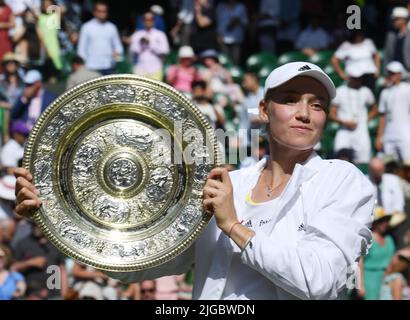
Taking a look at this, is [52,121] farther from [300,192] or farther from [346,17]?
[346,17]

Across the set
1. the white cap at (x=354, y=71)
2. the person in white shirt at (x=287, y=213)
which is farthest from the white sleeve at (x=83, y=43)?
the person in white shirt at (x=287, y=213)

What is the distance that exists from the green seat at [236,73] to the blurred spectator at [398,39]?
61.8 inches

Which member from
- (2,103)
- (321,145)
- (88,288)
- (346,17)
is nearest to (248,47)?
(346,17)

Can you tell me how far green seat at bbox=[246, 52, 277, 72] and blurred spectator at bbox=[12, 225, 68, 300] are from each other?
3.59 m

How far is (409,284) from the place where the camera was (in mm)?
8500

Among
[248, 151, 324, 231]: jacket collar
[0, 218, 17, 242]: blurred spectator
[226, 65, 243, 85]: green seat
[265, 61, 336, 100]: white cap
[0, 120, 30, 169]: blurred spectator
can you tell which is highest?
[265, 61, 336, 100]: white cap

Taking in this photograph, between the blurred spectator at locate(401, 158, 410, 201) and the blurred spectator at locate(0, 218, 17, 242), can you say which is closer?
the blurred spectator at locate(0, 218, 17, 242)

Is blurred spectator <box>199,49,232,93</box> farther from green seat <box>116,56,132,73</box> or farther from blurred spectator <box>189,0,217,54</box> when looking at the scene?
green seat <box>116,56,132,73</box>

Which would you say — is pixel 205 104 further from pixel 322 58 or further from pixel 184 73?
pixel 322 58

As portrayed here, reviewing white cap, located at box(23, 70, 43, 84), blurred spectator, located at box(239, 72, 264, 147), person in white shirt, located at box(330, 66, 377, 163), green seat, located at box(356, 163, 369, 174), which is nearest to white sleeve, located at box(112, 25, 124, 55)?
white cap, located at box(23, 70, 43, 84)

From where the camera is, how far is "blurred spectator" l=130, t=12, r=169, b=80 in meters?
11.4

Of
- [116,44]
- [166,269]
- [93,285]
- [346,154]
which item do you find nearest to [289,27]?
[116,44]

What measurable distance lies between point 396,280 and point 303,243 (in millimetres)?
5125

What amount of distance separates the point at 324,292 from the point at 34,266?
5525 mm
